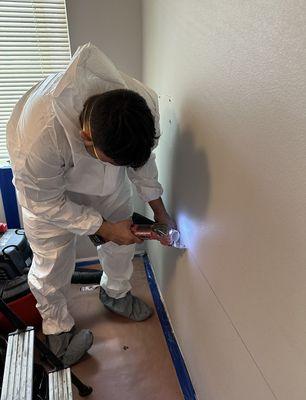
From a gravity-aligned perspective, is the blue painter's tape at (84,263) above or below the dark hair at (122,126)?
below

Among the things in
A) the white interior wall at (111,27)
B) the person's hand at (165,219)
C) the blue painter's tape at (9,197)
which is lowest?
the blue painter's tape at (9,197)

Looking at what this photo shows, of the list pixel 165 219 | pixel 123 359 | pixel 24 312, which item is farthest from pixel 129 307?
pixel 165 219

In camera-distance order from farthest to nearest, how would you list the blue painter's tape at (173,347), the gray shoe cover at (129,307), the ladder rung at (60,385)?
1. the gray shoe cover at (129,307)
2. the blue painter's tape at (173,347)
3. the ladder rung at (60,385)

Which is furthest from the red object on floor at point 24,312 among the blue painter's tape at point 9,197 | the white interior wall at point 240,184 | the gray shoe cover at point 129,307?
the white interior wall at point 240,184

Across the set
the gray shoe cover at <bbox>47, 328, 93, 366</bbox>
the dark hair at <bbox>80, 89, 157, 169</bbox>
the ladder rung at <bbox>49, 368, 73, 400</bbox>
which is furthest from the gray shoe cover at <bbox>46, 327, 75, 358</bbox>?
the dark hair at <bbox>80, 89, 157, 169</bbox>

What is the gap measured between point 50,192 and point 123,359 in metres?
0.88

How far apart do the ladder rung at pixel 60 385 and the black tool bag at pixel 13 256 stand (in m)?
0.53

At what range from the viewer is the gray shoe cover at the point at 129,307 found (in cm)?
168

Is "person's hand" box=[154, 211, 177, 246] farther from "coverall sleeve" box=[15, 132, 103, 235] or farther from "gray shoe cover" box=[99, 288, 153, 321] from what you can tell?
"gray shoe cover" box=[99, 288, 153, 321]

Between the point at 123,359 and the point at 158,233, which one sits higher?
the point at 158,233

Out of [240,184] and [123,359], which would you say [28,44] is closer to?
[240,184]

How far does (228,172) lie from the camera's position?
0.80 metres

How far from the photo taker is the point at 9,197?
1771 millimetres

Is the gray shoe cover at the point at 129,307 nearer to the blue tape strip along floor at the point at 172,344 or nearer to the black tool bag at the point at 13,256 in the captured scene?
the blue tape strip along floor at the point at 172,344
